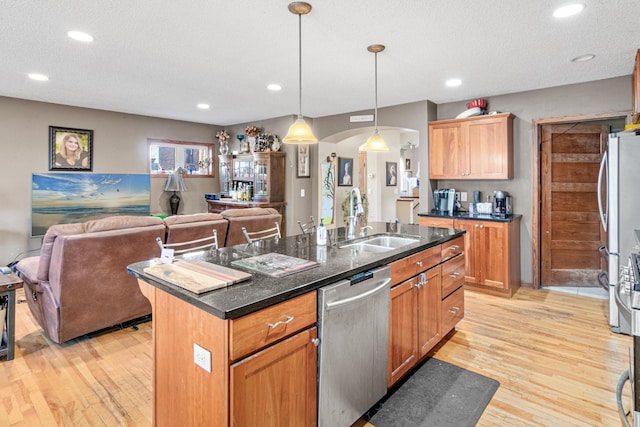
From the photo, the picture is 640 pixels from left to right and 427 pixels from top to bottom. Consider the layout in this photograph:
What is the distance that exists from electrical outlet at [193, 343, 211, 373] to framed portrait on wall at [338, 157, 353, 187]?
231 inches

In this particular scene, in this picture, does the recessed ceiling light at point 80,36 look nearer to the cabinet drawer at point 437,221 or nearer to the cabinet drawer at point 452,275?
the cabinet drawer at point 452,275

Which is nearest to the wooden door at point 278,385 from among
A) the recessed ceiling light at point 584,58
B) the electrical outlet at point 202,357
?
the electrical outlet at point 202,357

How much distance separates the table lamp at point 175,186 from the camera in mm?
6484

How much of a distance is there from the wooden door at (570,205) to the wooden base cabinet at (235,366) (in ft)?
13.6

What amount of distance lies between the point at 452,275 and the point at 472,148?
2256 mm

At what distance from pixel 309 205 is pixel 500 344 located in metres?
4.01

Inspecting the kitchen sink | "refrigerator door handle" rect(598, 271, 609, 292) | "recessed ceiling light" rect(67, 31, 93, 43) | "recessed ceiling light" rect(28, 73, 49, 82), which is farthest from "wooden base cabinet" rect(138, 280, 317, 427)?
"refrigerator door handle" rect(598, 271, 609, 292)

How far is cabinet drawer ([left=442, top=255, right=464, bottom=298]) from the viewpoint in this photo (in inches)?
112

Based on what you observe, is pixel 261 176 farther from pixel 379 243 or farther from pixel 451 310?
pixel 451 310

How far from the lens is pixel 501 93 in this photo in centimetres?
451

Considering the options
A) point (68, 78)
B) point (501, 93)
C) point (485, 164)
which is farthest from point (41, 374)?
point (501, 93)

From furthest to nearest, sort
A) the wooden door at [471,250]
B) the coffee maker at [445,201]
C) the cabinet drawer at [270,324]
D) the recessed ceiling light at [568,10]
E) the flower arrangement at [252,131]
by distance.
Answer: the flower arrangement at [252,131] → the coffee maker at [445,201] → the wooden door at [471,250] → the recessed ceiling light at [568,10] → the cabinet drawer at [270,324]

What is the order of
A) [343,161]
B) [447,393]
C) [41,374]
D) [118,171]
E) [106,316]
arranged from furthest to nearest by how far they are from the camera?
[343,161] → [118,171] → [106,316] → [41,374] → [447,393]

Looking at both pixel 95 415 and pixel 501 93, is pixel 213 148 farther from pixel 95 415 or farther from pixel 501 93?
pixel 95 415
